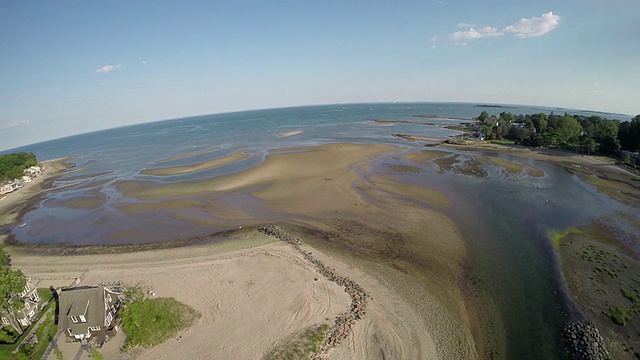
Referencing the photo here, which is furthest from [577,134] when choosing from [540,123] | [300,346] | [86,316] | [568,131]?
[86,316]

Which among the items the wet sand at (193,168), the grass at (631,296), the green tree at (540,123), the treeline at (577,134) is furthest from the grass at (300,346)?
the green tree at (540,123)

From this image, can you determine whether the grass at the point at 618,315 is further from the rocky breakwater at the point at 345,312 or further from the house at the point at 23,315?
the house at the point at 23,315

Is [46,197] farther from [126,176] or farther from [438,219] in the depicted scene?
[438,219]

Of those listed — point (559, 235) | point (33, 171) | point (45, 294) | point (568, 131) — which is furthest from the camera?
point (33, 171)

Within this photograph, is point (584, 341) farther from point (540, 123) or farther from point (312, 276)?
point (540, 123)

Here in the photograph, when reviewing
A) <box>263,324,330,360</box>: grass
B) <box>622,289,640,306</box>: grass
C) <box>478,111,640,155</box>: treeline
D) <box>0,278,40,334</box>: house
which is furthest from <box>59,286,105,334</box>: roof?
<box>478,111,640,155</box>: treeline
